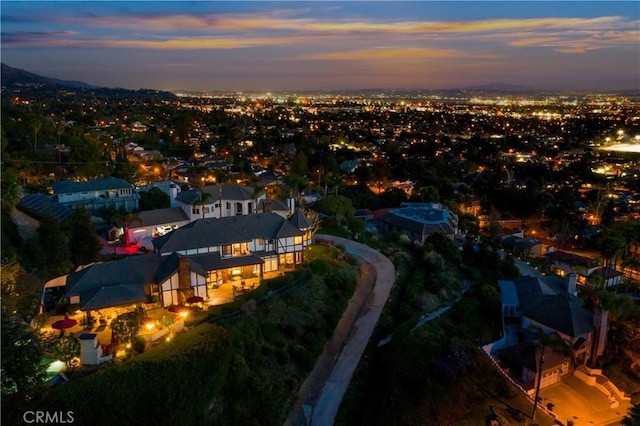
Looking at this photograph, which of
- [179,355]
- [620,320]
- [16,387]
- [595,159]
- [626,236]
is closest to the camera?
[16,387]

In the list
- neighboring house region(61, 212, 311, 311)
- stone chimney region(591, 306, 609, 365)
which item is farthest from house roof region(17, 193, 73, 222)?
stone chimney region(591, 306, 609, 365)

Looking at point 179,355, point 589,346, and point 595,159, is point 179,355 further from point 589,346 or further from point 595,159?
point 595,159

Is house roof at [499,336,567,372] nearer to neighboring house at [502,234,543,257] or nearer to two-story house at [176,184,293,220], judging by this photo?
two-story house at [176,184,293,220]

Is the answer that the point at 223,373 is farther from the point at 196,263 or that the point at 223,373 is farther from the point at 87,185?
the point at 87,185

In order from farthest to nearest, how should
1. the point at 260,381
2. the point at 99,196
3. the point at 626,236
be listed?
the point at 99,196 < the point at 626,236 < the point at 260,381

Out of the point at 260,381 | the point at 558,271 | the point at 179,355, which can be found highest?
the point at 179,355

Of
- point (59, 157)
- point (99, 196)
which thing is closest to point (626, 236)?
point (99, 196)

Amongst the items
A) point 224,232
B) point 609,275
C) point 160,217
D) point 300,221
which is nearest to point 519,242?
point 609,275

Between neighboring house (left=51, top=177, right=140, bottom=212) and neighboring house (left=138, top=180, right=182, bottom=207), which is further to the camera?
neighboring house (left=51, top=177, right=140, bottom=212)

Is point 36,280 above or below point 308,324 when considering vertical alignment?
above
